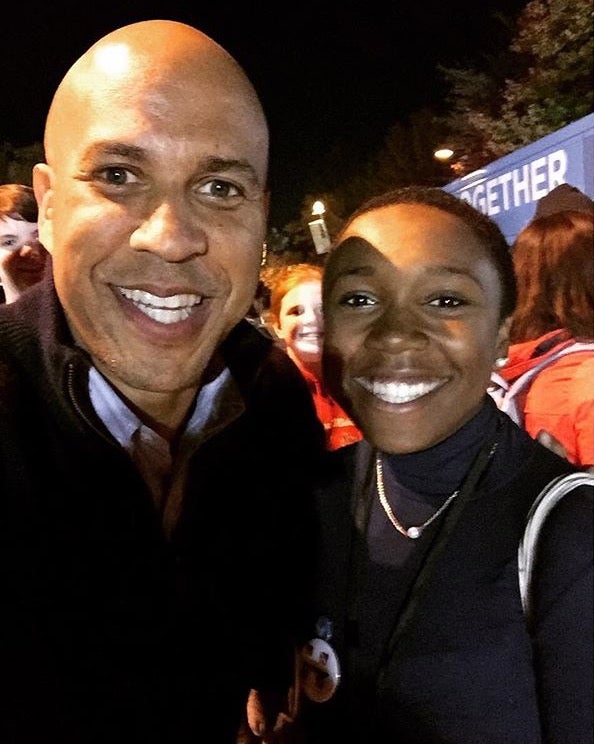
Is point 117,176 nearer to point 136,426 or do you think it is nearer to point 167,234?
point 167,234

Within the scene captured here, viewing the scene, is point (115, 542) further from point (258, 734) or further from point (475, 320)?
point (475, 320)

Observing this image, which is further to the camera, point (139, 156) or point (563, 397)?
point (563, 397)

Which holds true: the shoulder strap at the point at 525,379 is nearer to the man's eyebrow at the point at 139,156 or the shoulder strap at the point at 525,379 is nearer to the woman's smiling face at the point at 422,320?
the woman's smiling face at the point at 422,320

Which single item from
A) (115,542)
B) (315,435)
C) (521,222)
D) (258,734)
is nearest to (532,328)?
(521,222)

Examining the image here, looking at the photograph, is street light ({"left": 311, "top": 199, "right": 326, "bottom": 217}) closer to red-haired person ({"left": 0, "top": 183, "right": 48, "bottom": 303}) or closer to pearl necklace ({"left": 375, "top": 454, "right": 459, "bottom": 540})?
red-haired person ({"left": 0, "top": 183, "right": 48, "bottom": 303})

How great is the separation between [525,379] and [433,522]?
3.89ft

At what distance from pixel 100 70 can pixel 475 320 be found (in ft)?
3.12

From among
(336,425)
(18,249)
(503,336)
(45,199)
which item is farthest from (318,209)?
(45,199)

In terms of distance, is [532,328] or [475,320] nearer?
[475,320]

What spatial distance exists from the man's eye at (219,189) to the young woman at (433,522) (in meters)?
0.38

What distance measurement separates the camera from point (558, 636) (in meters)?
1.41

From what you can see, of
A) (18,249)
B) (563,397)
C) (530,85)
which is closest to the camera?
(563,397)

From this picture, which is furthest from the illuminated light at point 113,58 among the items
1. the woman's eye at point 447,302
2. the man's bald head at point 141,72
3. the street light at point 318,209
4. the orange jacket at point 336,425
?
Result: the street light at point 318,209

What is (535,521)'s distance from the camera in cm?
147
